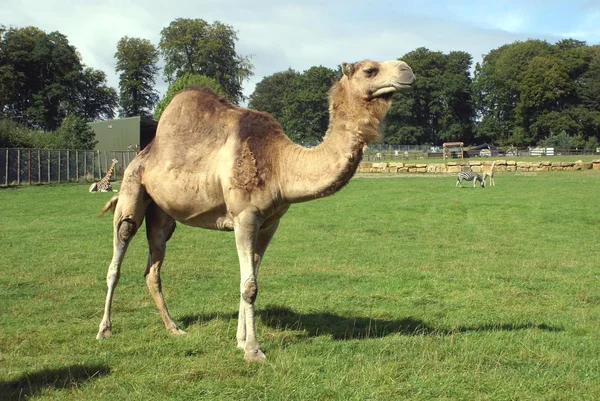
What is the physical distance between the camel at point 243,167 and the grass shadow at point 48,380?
1379mm

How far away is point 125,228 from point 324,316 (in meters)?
2.91

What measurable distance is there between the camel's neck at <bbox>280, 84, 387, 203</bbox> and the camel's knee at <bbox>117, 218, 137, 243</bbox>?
7.73 feet

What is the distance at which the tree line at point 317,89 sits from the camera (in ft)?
222

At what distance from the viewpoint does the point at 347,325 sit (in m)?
7.85

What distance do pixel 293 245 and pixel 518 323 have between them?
8.28 m

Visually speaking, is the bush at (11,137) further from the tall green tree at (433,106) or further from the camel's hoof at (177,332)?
the tall green tree at (433,106)

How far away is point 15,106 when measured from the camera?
8262 centimetres

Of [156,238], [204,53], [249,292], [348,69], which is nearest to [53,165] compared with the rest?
[204,53]

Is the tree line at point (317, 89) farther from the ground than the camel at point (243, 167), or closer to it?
farther from the ground

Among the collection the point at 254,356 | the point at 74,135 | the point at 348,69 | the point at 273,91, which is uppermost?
the point at 273,91

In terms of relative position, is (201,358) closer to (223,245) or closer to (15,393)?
(15,393)

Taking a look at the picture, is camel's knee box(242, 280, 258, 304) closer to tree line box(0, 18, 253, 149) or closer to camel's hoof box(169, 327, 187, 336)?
camel's hoof box(169, 327, 187, 336)

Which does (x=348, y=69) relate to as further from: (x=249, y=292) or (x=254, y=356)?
(x=254, y=356)

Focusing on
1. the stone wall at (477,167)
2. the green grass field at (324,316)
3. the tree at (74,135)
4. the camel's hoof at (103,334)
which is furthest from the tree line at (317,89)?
the camel's hoof at (103,334)
